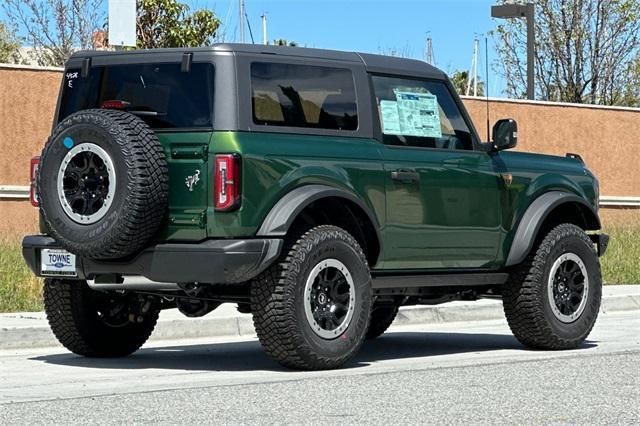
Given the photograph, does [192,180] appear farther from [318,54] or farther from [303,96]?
[318,54]

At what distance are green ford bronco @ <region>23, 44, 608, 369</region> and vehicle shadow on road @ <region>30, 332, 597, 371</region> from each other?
0.28m

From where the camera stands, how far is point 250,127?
953 cm

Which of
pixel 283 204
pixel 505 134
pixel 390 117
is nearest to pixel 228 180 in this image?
pixel 283 204

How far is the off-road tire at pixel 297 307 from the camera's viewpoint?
9492mm

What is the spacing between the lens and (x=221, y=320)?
1272 centimetres

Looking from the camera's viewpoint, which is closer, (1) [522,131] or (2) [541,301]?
(2) [541,301]

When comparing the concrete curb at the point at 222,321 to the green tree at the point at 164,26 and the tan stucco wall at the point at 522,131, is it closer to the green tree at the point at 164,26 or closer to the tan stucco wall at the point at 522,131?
the tan stucco wall at the point at 522,131

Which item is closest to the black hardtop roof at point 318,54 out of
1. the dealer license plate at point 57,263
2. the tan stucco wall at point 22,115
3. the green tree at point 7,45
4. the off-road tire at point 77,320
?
the dealer license plate at point 57,263

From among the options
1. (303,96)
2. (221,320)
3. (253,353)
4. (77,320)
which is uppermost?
(303,96)

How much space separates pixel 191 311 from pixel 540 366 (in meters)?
2.42

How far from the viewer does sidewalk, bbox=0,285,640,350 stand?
11573mm

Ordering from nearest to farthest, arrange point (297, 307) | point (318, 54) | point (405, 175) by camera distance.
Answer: point (297, 307) < point (318, 54) < point (405, 175)

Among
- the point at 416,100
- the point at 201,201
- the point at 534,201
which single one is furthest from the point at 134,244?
the point at 534,201

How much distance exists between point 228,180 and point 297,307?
0.94m
